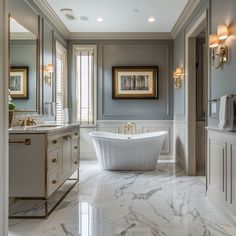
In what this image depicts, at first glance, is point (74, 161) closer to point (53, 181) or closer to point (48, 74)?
point (53, 181)

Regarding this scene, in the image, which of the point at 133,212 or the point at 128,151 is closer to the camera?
the point at 133,212

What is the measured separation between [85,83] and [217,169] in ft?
12.7

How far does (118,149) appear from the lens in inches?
Result: 197

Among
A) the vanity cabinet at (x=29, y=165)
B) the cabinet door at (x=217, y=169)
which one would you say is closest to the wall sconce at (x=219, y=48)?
the cabinet door at (x=217, y=169)

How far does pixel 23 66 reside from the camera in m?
3.62

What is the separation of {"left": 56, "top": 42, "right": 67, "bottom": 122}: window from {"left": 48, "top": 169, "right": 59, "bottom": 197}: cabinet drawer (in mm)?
2447

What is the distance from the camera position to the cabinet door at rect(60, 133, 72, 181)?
10.9 ft

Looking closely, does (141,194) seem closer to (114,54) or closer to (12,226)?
(12,226)

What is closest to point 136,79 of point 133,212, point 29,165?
point 133,212

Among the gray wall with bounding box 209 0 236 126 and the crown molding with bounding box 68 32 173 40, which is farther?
the crown molding with bounding box 68 32 173 40

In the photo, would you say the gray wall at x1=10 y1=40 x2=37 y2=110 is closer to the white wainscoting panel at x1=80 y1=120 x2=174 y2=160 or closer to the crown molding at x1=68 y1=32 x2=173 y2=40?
the crown molding at x1=68 y1=32 x2=173 y2=40

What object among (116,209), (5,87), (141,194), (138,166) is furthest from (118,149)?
(5,87)

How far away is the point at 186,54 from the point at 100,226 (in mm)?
3464

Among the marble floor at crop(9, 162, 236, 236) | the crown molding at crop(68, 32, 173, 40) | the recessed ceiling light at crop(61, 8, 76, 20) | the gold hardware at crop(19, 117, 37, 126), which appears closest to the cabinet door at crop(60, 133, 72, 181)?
the marble floor at crop(9, 162, 236, 236)
